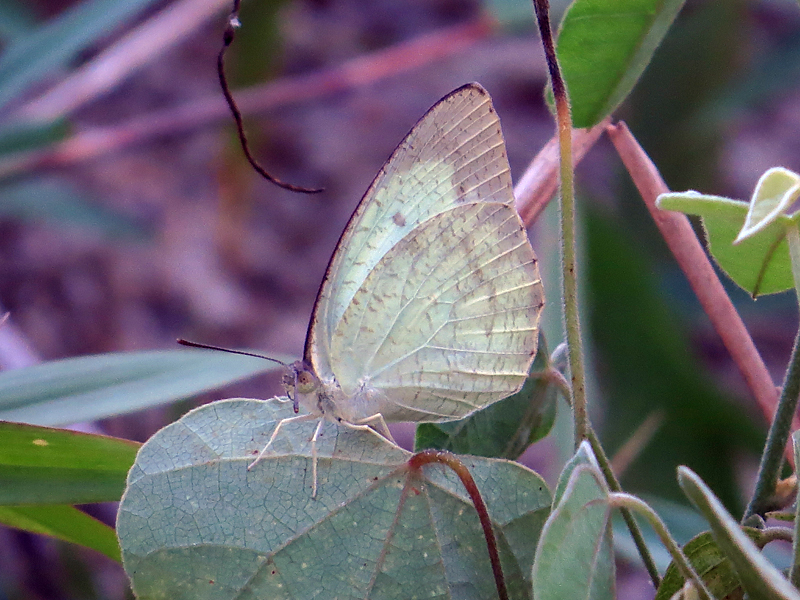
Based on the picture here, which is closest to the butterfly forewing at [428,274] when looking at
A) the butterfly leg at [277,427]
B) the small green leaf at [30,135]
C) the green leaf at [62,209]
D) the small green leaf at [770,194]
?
the butterfly leg at [277,427]

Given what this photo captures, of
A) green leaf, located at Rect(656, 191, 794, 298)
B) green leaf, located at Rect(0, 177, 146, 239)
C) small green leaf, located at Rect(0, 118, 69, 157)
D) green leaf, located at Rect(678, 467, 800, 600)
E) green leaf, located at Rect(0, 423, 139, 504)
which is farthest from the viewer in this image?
green leaf, located at Rect(0, 177, 146, 239)

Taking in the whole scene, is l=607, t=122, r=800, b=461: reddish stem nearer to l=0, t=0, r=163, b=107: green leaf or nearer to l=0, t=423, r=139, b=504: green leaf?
l=0, t=423, r=139, b=504: green leaf

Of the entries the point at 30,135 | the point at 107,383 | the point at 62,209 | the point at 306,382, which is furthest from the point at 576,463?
the point at 62,209

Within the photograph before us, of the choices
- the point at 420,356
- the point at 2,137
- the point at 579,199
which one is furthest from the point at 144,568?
the point at 579,199

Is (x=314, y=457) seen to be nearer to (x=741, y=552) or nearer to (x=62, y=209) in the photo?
(x=741, y=552)

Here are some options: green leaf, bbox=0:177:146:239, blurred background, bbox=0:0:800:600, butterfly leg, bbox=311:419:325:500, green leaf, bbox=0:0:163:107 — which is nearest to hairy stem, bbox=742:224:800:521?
butterfly leg, bbox=311:419:325:500

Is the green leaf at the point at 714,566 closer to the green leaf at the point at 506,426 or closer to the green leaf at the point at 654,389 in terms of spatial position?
the green leaf at the point at 506,426

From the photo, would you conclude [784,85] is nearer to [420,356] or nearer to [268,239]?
[268,239]

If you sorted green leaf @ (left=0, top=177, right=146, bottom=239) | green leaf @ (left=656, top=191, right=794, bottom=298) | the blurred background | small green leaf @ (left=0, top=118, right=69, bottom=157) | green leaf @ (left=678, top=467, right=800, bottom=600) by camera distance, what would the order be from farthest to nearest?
green leaf @ (left=0, top=177, right=146, bottom=239) < the blurred background < small green leaf @ (left=0, top=118, right=69, bottom=157) < green leaf @ (left=656, top=191, right=794, bottom=298) < green leaf @ (left=678, top=467, right=800, bottom=600)
